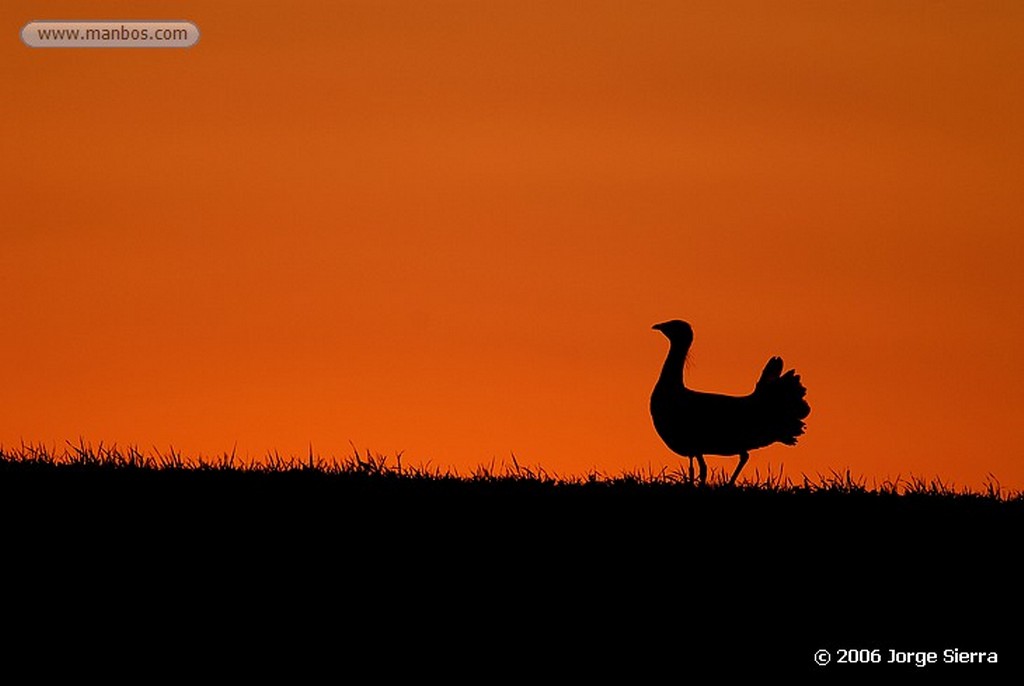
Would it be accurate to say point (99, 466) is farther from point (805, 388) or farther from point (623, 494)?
point (805, 388)

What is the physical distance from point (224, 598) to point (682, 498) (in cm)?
359

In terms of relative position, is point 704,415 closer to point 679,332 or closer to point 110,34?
point 679,332

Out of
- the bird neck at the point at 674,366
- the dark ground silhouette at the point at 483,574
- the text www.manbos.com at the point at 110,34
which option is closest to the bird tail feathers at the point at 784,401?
the bird neck at the point at 674,366

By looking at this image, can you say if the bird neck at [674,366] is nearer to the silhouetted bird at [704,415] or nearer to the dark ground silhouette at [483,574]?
the silhouetted bird at [704,415]

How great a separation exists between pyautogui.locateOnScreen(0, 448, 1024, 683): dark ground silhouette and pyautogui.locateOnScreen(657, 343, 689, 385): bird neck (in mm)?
3206

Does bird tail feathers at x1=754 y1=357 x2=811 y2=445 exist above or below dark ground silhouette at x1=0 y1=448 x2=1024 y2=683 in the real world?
above

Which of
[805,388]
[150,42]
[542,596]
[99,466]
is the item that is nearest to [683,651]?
[542,596]

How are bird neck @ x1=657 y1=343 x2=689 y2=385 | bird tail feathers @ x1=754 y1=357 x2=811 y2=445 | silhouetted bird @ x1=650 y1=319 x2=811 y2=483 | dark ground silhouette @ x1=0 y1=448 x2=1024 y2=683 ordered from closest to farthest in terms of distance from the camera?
dark ground silhouette @ x1=0 y1=448 x2=1024 y2=683 → silhouetted bird @ x1=650 y1=319 x2=811 y2=483 → bird neck @ x1=657 y1=343 x2=689 y2=385 → bird tail feathers @ x1=754 y1=357 x2=811 y2=445

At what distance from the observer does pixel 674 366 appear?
51.9 feet

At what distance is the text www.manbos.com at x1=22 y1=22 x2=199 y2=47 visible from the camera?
16578 mm

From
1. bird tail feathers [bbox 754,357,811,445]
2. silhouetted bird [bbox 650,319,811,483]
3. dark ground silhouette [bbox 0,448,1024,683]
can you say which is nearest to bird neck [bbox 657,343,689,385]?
silhouetted bird [bbox 650,319,811,483]

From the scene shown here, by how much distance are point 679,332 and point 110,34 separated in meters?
6.26

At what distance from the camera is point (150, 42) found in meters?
16.8

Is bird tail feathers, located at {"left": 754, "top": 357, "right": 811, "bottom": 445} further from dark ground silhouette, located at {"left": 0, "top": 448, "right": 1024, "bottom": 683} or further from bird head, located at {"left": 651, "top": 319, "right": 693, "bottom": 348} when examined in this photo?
dark ground silhouette, located at {"left": 0, "top": 448, "right": 1024, "bottom": 683}
